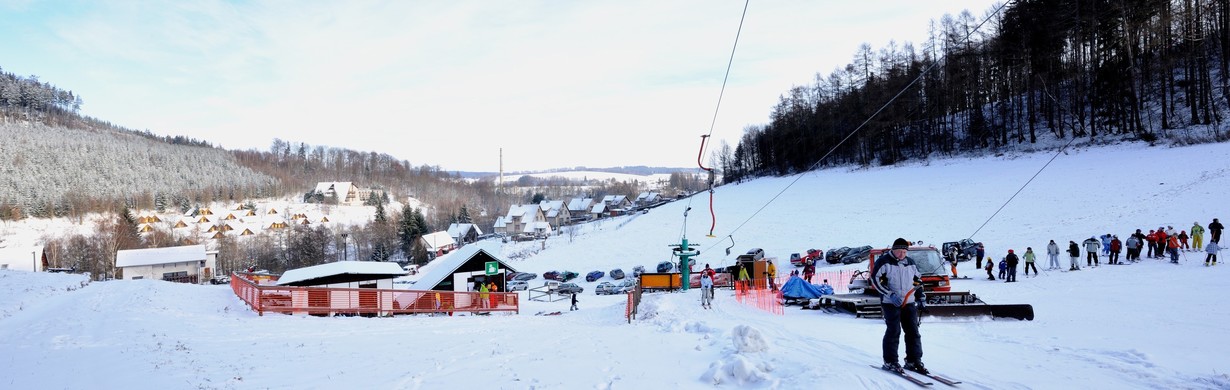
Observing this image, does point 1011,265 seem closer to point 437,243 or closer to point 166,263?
point 437,243

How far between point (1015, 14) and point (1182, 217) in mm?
35845

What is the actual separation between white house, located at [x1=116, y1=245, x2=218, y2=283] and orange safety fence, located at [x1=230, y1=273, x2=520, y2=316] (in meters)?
57.3

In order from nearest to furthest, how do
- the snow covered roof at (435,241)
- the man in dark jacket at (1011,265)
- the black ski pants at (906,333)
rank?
the black ski pants at (906,333) → the man in dark jacket at (1011,265) → the snow covered roof at (435,241)

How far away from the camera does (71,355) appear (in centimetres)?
984

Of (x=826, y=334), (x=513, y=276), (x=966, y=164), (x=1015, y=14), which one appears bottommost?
(x=513, y=276)

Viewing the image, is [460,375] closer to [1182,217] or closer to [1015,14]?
[1182,217]

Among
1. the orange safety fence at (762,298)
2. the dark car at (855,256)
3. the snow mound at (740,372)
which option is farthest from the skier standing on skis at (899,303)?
the dark car at (855,256)

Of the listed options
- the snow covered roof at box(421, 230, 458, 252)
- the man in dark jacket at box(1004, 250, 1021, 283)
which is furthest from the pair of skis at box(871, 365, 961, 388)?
the snow covered roof at box(421, 230, 458, 252)

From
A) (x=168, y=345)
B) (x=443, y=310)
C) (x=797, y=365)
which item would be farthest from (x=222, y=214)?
(x=797, y=365)

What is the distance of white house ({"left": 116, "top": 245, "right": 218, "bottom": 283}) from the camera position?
66.4 metres

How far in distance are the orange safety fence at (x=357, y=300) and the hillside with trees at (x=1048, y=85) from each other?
21.4 metres

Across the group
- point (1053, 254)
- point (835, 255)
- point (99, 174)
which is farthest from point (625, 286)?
point (99, 174)

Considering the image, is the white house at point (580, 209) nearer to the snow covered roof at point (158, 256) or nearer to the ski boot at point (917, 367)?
the snow covered roof at point (158, 256)

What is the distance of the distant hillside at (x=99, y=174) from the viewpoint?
367ft
